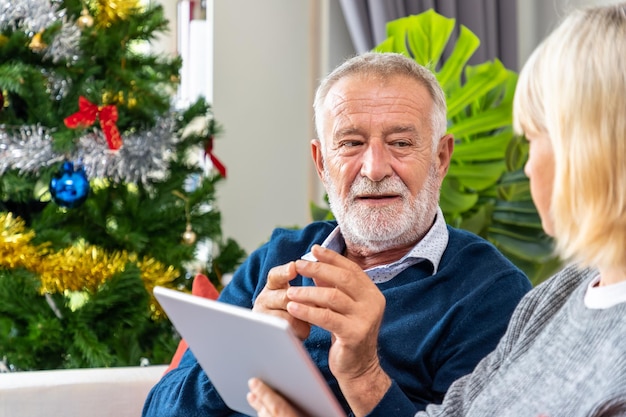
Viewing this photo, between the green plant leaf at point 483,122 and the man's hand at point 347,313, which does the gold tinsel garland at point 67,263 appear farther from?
the man's hand at point 347,313

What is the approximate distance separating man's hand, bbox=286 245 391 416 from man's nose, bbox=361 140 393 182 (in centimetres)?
37

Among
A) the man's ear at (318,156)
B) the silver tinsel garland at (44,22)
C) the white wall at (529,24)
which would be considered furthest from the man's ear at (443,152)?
the white wall at (529,24)

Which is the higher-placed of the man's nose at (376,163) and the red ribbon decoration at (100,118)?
the man's nose at (376,163)

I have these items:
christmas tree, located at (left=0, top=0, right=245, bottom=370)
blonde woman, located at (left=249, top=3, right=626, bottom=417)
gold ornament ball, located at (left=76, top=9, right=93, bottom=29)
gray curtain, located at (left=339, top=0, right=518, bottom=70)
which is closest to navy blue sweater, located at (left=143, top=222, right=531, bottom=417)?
blonde woman, located at (left=249, top=3, right=626, bottom=417)

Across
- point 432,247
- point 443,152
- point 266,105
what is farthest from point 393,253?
point 266,105

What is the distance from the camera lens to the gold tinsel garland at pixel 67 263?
248 centimetres

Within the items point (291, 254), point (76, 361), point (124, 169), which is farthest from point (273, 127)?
point (291, 254)

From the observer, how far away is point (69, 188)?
2516 mm

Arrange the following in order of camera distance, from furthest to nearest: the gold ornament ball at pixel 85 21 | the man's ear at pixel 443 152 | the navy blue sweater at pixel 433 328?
the gold ornament ball at pixel 85 21, the man's ear at pixel 443 152, the navy blue sweater at pixel 433 328

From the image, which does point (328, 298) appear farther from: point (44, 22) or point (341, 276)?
point (44, 22)

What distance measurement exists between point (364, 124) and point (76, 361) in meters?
1.21

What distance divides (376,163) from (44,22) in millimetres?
1293

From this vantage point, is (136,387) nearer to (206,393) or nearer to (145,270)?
(206,393)

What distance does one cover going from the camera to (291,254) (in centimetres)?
183
